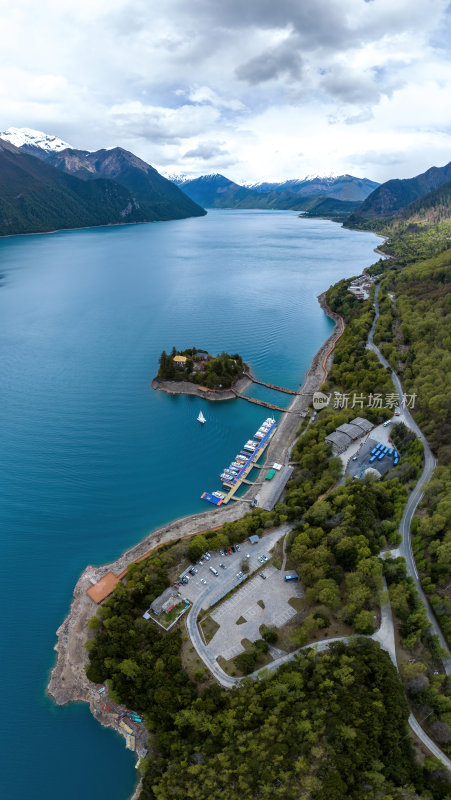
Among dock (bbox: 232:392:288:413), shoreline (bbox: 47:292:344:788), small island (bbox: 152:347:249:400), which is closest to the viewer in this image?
shoreline (bbox: 47:292:344:788)

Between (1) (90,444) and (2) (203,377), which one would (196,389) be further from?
Result: (1) (90,444)

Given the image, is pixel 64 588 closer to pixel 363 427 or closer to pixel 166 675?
pixel 166 675

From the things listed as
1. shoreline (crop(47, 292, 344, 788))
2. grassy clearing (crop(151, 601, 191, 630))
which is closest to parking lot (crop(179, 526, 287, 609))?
grassy clearing (crop(151, 601, 191, 630))

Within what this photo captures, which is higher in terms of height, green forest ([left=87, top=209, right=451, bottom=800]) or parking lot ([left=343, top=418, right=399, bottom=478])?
parking lot ([left=343, top=418, right=399, bottom=478])

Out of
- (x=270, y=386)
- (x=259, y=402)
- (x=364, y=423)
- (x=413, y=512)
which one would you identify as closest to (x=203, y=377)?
(x=259, y=402)

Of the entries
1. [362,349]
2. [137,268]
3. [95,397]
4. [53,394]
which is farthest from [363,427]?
[137,268]

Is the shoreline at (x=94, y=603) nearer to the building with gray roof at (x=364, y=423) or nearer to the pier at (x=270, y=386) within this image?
the pier at (x=270, y=386)

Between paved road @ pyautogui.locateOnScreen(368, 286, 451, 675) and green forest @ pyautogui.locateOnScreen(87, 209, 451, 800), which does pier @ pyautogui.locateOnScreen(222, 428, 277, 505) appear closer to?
green forest @ pyautogui.locateOnScreen(87, 209, 451, 800)
